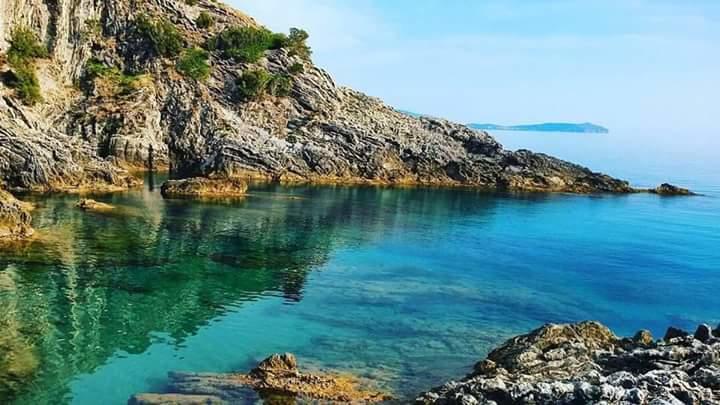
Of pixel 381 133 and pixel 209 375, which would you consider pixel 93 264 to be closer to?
pixel 209 375

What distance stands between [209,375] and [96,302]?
12898 mm

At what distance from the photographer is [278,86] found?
4680 inches

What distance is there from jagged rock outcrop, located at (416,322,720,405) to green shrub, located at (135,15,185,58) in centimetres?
9922

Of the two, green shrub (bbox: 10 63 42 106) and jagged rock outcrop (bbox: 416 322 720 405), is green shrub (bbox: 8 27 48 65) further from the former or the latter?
jagged rock outcrop (bbox: 416 322 720 405)

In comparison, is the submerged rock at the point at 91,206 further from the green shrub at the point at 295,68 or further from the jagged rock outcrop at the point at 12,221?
the green shrub at the point at 295,68

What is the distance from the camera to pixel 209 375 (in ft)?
91.5

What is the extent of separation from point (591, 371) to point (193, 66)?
101m

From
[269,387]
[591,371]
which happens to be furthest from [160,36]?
[591,371]

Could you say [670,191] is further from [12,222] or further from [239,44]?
[12,222]

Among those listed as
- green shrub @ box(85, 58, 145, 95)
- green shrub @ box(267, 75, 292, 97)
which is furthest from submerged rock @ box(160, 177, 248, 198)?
green shrub @ box(267, 75, 292, 97)

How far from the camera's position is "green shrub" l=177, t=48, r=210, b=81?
113 meters

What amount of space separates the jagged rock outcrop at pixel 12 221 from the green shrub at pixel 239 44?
2882 inches

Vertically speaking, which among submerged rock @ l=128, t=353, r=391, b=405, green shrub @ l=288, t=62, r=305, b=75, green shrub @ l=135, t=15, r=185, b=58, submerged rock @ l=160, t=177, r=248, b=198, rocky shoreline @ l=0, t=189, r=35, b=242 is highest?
green shrub @ l=135, t=15, r=185, b=58

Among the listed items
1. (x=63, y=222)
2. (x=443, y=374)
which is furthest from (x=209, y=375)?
(x=63, y=222)
